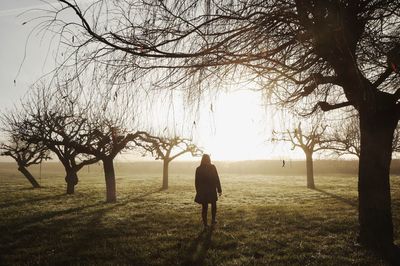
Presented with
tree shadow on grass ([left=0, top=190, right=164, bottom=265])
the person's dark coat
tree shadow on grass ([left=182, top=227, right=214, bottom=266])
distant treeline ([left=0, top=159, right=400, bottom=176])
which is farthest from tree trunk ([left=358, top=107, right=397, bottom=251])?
distant treeline ([left=0, top=159, right=400, bottom=176])

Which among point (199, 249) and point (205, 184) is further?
point (205, 184)

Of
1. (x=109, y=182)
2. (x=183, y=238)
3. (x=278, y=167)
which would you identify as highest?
(x=278, y=167)

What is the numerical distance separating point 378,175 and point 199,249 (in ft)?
11.8

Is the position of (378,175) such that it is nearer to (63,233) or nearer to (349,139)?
(63,233)

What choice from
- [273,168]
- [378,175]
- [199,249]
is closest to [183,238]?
[199,249]

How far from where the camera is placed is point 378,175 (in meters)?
5.82

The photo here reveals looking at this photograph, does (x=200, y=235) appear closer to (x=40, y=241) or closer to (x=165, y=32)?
(x=40, y=241)

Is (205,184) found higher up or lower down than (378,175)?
lower down

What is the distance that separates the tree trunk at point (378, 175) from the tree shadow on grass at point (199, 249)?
3.07 m

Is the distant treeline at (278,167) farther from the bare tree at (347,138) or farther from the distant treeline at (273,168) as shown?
the bare tree at (347,138)

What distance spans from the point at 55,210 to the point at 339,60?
41.1 feet

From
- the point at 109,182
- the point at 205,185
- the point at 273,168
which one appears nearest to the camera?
the point at 205,185

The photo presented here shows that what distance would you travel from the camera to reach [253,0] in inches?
134

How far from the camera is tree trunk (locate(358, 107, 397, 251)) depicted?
5773mm
